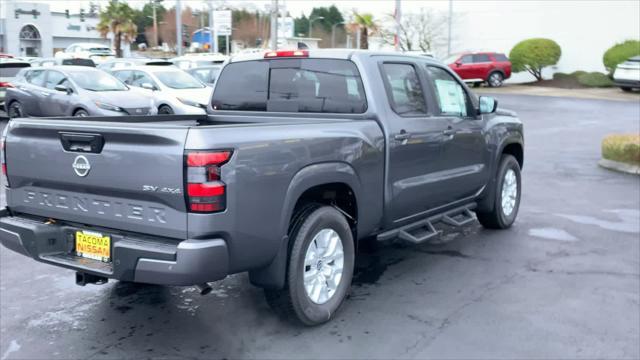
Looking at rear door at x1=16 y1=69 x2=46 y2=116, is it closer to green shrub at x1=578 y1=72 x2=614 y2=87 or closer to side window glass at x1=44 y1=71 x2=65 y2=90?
side window glass at x1=44 y1=71 x2=65 y2=90

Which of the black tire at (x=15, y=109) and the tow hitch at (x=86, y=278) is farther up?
the black tire at (x=15, y=109)

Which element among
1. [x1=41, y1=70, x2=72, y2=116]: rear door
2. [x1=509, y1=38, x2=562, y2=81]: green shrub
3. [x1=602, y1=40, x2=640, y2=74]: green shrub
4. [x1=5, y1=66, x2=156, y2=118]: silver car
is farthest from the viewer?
[x1=509, y1=38, x2=562, y2=81]: green shrub

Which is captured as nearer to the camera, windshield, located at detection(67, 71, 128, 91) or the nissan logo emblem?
the nissan logo emblem

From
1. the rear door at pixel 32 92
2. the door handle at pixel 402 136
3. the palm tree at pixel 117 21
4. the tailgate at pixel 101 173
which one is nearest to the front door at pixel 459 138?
the door handle at pixel 402 136

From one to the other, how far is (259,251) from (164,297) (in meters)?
1.48

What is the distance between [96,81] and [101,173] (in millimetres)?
13416

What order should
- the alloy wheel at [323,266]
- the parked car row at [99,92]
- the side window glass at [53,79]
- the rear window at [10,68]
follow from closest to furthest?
the alloy wheel at [323,266], the parked car row at [99,92], the side window glass at [53,79], the rear window at [10,68]

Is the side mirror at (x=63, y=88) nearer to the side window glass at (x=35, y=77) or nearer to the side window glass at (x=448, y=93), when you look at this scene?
the side window glass at (x=35, y=77)

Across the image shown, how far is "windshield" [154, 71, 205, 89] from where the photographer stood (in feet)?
59.6

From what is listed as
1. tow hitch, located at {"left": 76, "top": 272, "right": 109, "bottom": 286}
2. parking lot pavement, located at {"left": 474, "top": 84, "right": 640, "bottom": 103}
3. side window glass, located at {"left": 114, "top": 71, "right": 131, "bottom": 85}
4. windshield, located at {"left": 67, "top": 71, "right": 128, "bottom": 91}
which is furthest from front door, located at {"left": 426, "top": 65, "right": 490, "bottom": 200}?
parking lot pavement, located at {"left": 474, "top": 84, "right": 640, "bottom": 103}

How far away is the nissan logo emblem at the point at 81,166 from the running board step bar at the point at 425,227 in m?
2.37

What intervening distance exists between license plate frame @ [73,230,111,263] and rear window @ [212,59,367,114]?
6.90ft

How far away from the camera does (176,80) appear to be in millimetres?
18359

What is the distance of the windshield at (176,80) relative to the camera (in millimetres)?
18172
